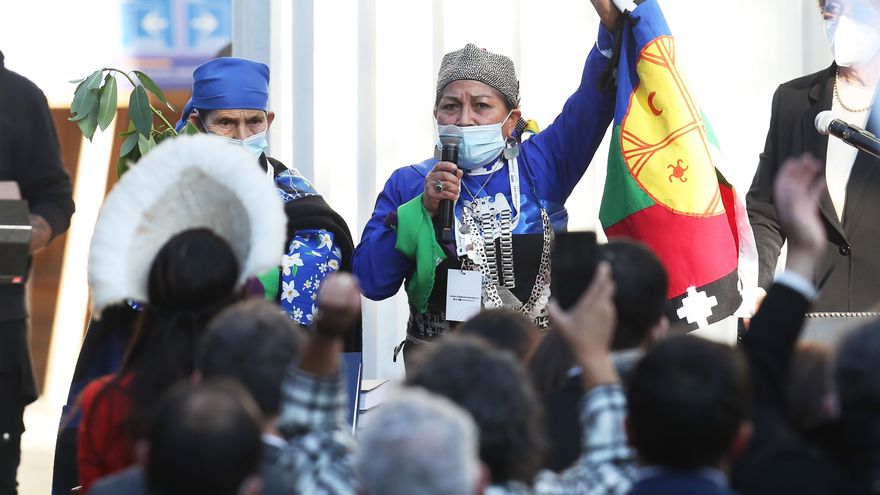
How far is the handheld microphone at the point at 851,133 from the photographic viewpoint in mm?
3781

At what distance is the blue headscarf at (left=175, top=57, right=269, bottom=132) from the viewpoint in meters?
4.84

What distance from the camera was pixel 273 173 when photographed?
16.1 ft

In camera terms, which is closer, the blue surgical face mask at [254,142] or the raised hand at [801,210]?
the raised hand at [801,210]

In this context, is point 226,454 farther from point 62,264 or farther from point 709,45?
point 62,264

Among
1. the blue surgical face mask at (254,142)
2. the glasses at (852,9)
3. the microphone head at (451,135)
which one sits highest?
the glasses at (852,9)

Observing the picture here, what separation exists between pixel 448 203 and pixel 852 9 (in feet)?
5.13

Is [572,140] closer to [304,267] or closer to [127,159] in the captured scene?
[304,267]

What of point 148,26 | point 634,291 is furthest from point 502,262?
point 148,26

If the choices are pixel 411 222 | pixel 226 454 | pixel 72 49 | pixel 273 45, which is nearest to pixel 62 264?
pixel 72 49

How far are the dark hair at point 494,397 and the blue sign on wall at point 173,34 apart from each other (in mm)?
4641

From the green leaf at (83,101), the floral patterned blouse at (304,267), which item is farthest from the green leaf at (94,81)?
the floral patterned blouse at (304,267)

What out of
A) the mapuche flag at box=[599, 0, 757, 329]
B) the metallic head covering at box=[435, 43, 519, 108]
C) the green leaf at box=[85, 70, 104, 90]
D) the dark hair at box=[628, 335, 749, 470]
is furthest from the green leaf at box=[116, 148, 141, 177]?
the dark hair at box=[628, 335, 749, 470]

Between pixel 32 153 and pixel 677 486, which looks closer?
pixel 677 486

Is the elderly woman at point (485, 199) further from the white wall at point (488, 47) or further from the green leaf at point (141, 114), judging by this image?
the white wall at point (488, 47)
